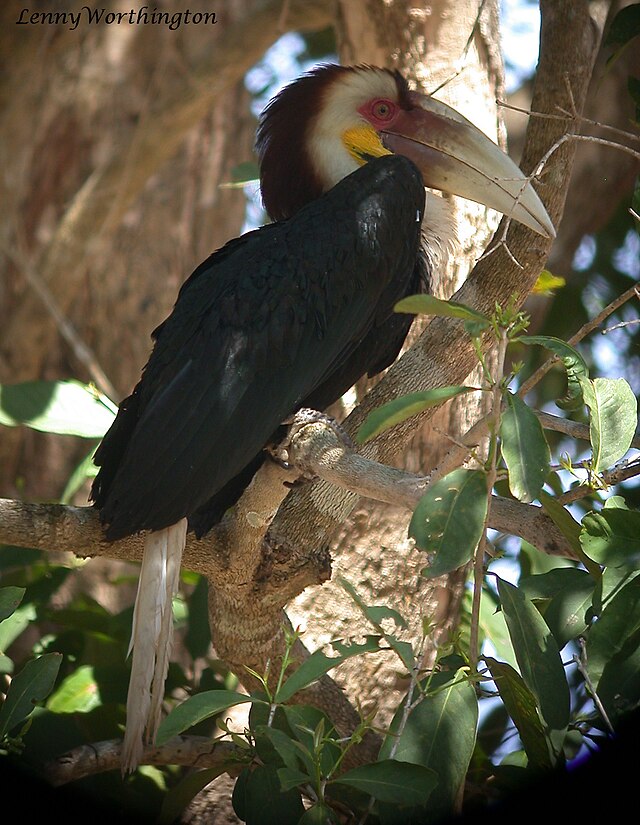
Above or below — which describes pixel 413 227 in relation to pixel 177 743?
above

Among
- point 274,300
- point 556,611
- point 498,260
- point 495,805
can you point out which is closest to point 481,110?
point 498,260

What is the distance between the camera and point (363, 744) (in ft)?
9.50

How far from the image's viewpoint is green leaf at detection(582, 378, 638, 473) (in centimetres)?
224

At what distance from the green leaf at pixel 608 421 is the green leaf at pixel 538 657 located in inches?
13.3

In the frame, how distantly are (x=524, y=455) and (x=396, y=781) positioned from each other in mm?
675

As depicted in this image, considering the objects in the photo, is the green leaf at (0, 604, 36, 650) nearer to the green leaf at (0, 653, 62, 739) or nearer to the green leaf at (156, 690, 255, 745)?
the green leaf at (0, 653, 62, 739)

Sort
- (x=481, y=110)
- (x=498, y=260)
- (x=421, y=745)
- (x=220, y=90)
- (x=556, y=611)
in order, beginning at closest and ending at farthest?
(x=421, y=745), (x=556, y=611), (x=498, y=260), (x=481, y=110), (x=220, y=90)

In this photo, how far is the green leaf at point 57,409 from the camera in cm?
298

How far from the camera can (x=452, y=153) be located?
3.29 metres

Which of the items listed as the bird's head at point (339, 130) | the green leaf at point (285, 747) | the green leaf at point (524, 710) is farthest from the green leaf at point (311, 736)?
the bird's head at point (339, 130)

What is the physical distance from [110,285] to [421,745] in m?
3.74

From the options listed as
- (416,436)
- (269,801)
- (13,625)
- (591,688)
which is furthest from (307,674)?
(416,436)

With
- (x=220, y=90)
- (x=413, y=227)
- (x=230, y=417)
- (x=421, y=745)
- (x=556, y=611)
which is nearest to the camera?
(x=421, y=745)

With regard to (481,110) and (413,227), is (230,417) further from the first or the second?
(481,110)
